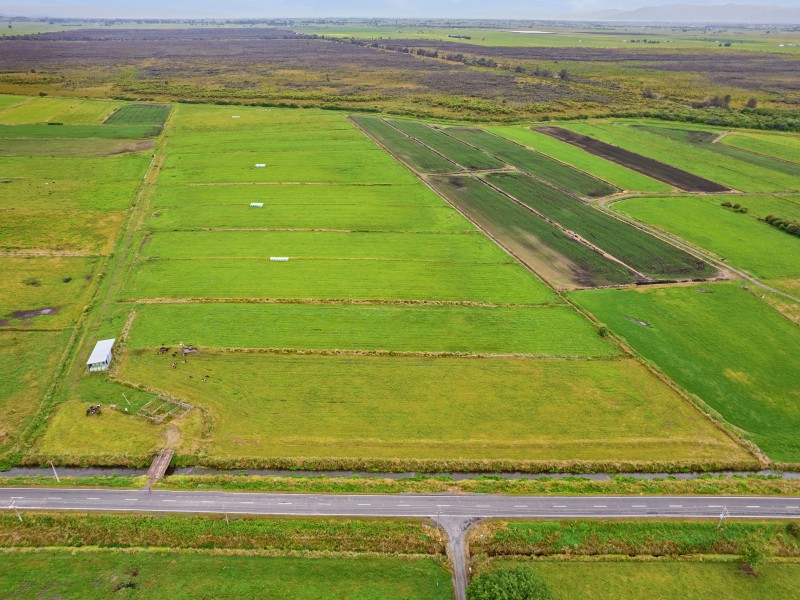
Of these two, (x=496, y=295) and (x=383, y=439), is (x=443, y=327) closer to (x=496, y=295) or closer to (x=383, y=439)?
(x=496, y=295)

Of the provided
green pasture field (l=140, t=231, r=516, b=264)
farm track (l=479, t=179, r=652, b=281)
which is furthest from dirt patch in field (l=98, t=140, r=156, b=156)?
farm track (l=479, t=179, r=652, b=281)

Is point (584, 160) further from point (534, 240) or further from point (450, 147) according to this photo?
point (534, 240)

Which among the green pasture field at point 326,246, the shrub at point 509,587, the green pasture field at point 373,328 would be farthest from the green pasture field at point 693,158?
the shrub at point 509,587

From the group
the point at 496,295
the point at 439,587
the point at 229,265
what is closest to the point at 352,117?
the point at 229,265

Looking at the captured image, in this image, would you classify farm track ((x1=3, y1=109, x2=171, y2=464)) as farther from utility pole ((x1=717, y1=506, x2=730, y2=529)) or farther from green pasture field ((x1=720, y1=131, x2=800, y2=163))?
green pasture field ((x1=720, y1=131, x2=800, y2=163))

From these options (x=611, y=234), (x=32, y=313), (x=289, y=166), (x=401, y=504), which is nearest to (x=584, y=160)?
(x=611, y=234)

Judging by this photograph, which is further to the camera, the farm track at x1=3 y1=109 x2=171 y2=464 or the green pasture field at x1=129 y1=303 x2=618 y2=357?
the green pasture field at x1=129 y1=303 x2=618 y2=357

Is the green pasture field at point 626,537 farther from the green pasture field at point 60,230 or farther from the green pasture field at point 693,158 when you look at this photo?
the green pasture field at point 693,158
